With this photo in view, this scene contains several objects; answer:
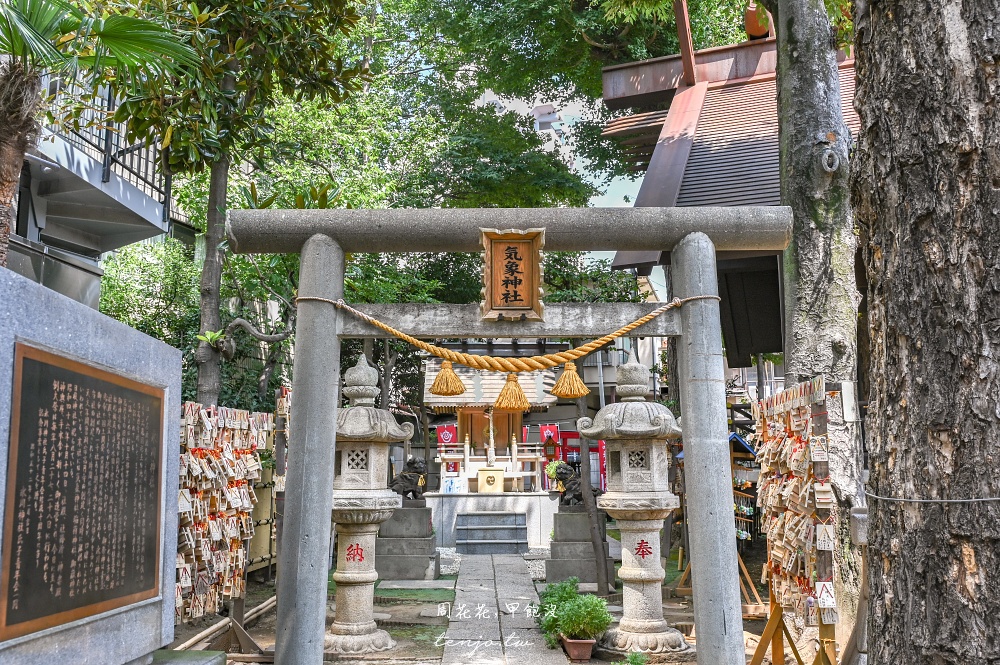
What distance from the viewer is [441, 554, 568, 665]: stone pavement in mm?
8125

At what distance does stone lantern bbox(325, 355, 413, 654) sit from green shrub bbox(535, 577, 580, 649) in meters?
1.82

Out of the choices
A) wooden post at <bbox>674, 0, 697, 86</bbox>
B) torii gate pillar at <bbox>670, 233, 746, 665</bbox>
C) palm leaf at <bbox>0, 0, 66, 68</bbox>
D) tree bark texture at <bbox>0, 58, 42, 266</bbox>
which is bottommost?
torii gate pillar at <bbox>670, 233, 746, 665</bbox>

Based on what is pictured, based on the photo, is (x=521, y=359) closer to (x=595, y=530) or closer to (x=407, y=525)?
(x=595, y=530)

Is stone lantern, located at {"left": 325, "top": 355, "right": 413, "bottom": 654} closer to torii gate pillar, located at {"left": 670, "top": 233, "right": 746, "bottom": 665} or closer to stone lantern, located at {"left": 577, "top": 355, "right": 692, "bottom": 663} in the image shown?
stone lantern, located at {"left": 577, "top": 355, "right": 692, "bottom": 663}

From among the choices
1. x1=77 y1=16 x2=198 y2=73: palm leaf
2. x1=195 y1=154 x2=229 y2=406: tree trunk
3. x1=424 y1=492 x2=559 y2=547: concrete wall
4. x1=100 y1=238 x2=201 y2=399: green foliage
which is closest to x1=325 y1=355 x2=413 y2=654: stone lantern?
x1=195 y1=154 x2=229 y2=406: tree trunk

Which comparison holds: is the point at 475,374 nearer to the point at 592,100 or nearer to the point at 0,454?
the point at 592,100

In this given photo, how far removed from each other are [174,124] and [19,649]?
6.65 meters

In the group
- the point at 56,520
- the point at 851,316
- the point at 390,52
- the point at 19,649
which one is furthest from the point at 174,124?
the point at 390,52

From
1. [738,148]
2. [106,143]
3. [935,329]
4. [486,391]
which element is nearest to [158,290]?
[106,143]

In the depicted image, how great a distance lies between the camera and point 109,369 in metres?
4.41

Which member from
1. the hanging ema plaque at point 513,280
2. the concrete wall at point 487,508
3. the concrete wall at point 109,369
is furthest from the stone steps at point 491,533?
the concrete wall at point 109,369

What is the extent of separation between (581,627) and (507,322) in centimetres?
400

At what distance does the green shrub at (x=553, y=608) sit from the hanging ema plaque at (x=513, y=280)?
164 inches

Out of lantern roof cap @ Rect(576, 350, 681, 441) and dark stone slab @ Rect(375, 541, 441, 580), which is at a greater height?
lantern roof cap @ Rect(576, 350, 681, 441)
